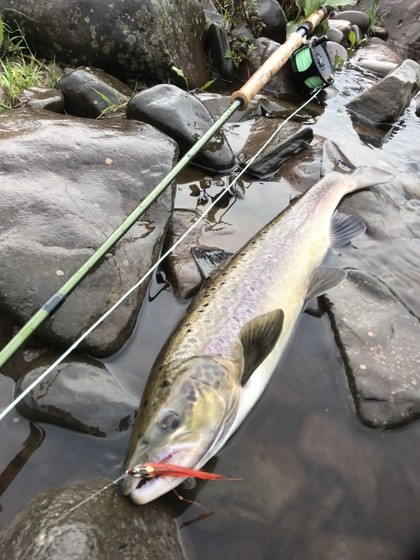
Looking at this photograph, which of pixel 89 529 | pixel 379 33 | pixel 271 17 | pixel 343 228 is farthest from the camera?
pixel 379 33

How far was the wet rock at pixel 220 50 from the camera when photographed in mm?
6672

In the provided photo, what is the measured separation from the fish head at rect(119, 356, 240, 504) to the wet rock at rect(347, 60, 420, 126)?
196 inches

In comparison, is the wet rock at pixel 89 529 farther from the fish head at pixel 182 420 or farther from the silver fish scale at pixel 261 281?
the silver fish scale at pixel 261 281

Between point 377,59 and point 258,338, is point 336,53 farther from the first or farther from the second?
point 258,338

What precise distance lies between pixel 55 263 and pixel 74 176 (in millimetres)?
858

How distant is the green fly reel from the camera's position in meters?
6.20

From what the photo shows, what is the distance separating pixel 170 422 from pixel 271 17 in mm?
7727

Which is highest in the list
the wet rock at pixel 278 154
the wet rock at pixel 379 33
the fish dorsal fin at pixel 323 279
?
the wet rock at pixel 379 33

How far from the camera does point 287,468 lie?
8.45 feet

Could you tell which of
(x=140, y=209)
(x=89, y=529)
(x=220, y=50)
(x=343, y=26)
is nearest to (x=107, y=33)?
(x=220, y=50)

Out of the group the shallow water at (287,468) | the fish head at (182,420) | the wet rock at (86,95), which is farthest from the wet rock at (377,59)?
the fish head at (182,420)

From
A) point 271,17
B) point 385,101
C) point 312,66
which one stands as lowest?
point 385,101

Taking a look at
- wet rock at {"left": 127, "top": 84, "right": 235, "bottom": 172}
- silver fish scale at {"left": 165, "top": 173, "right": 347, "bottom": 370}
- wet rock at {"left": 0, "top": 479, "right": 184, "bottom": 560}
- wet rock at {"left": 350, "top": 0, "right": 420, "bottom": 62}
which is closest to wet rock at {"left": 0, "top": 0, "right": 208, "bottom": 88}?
wet rock at {"left": 127, "top": 84, "right": 235, "bottom": 172}

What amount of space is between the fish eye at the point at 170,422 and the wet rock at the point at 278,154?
314 centimetres
